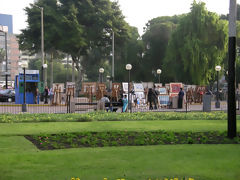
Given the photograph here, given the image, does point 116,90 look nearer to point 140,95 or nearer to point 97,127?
point 140,95

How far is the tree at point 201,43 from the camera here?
162ft

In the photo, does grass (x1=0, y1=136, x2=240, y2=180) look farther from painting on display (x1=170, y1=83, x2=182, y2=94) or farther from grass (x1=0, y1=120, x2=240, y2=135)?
painting on display (x1=170, y1=83, x2=182, y2=94)

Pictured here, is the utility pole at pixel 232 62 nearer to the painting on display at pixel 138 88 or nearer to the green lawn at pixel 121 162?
the green lawn at pixel 121 162

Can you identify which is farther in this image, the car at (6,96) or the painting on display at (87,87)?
the car at (6,96)

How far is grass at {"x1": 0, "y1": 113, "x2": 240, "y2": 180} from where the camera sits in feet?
26.4

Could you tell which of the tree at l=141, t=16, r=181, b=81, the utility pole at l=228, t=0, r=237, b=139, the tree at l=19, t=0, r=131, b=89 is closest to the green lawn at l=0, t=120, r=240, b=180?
the utility pole at l=228, t=0, r=237, b=139

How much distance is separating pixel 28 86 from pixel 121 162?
96.5 ft

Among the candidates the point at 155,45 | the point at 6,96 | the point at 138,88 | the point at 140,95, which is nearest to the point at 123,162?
the point at 140,95

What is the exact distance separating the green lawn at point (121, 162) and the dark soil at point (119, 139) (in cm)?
57

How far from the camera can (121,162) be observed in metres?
9.25

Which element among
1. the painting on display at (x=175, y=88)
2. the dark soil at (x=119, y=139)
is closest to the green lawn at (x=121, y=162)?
the dark soil at (x=119, y=139)

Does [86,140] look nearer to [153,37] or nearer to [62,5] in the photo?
[62,5]

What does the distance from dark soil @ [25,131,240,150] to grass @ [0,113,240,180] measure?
571 mm

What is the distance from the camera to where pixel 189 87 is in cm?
3991
